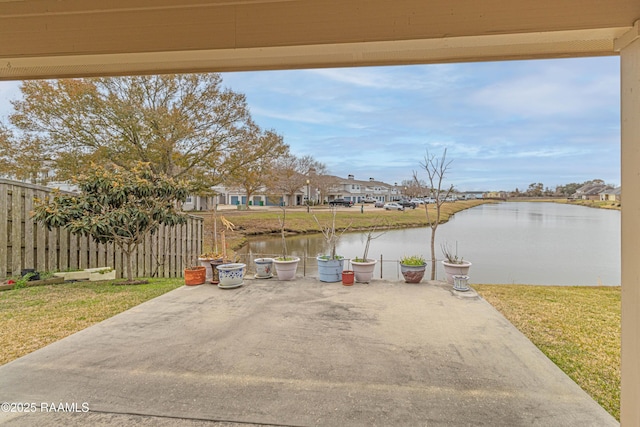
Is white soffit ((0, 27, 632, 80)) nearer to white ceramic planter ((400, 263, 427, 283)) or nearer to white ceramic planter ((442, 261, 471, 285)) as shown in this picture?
white ceramic planter ((442, 261, 471, 285))

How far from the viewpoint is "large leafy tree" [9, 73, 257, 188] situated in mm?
9672

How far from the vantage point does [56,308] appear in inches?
156

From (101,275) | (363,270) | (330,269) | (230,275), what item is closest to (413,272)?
(363,270)

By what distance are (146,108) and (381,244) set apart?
390 inches

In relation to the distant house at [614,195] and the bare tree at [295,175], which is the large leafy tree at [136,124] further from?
the bare tree at [295,175]

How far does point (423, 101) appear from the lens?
12984 mm

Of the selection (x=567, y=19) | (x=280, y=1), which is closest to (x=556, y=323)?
(x=567, y=19)

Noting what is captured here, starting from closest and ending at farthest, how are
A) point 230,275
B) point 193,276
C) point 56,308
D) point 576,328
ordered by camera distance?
point 576,328, point 56,308, point 230,275, point 193,276

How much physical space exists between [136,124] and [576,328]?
12.3 m

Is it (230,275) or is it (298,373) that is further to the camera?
(230,275)

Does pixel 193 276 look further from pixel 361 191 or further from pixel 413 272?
pixel 361 191

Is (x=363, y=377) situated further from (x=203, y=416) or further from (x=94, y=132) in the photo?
(x=94, y=132)

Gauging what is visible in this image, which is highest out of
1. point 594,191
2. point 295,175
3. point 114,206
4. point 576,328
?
point 295,175

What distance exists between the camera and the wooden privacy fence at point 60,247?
5.03m
